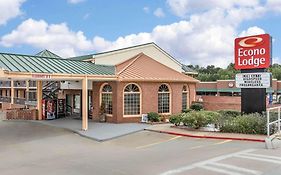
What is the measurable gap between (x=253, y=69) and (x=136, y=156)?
980 cm

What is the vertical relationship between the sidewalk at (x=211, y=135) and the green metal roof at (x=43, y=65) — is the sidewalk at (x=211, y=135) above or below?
below

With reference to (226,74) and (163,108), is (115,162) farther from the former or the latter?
(226,74)

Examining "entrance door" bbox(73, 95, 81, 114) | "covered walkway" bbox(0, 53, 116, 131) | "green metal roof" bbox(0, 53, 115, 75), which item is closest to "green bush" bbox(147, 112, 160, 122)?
"covered walkway" bbox(0, 53, 116, 131)

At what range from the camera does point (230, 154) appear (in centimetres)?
1154

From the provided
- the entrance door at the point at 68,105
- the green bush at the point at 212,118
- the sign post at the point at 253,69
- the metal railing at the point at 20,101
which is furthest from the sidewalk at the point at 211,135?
the metal railing at the point at 20,101

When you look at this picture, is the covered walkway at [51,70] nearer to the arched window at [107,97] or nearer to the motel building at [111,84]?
the motel building at [111,84]

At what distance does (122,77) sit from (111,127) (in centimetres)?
380

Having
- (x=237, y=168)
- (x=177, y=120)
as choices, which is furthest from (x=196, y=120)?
(x=237, y=168)

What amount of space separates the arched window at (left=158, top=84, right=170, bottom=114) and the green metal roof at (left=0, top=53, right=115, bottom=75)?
440 centimetres

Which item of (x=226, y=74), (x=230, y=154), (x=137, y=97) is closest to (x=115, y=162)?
(x=230, y=154)

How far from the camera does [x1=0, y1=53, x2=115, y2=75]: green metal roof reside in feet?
55.6

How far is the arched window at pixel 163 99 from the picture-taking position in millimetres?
24756

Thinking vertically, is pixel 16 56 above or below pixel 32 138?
above

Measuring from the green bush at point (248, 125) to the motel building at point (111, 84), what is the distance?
27.0 ft
